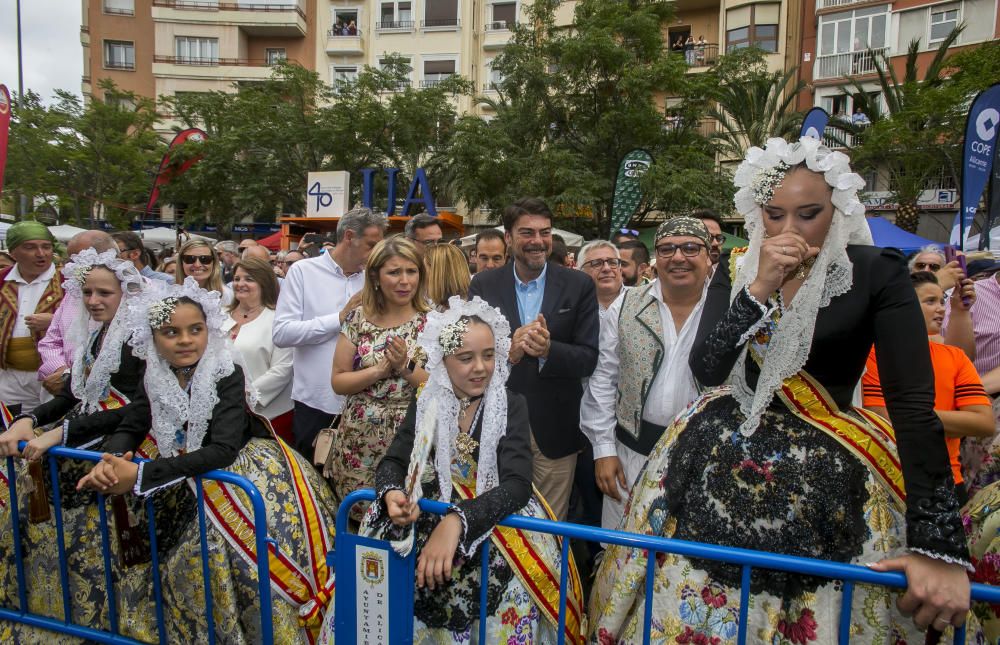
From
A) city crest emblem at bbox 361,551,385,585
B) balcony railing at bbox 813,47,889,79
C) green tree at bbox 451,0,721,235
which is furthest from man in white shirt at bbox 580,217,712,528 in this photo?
balcony railing at bbox 813,47,889,79

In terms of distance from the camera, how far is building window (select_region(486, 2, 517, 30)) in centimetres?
3247

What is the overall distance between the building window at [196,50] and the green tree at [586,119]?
20.7 metres

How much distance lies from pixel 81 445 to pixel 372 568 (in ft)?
6.23

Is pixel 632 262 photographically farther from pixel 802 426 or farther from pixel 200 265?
pixel 802 426

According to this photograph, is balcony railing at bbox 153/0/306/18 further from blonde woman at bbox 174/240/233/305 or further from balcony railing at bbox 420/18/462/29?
blonde woman at bbox 174/240/233/305

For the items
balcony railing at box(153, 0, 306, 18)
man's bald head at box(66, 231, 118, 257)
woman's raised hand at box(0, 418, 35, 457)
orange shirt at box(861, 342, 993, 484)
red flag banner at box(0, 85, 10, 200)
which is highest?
balcony railing at box(153, 0, 306, 18)

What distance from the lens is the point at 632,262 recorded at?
6520mm

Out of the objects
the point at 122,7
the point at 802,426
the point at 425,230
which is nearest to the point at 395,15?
the point at 122,7

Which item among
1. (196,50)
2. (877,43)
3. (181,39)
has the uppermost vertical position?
(181,39)

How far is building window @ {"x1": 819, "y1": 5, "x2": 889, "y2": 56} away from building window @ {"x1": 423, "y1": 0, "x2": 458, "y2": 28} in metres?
17.0

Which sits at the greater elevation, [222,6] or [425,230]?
[222,6]

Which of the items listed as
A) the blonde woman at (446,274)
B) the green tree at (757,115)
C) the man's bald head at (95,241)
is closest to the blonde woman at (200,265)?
the man's bald head at (95,241)

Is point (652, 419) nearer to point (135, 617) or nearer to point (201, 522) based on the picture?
point (201, 522)

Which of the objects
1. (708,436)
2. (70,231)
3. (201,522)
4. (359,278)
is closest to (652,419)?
(708,436)
